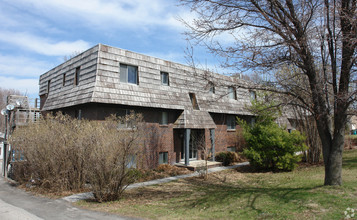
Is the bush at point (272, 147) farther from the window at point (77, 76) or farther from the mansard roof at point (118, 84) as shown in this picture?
the window at point (77, 76)

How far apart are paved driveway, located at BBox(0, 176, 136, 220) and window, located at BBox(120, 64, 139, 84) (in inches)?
300

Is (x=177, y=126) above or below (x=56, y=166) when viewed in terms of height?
above

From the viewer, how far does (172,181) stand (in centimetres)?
1241

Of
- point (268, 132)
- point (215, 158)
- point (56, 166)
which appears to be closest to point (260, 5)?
point (268, 132)

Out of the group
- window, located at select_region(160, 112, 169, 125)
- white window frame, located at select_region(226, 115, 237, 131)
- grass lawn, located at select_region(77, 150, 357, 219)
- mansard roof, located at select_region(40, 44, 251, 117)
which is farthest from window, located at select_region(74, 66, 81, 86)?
white window frame, located at select_region(226, 115, 237, 131)

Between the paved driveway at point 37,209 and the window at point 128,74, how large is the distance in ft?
25.0

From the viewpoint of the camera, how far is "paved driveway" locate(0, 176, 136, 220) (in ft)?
23.6

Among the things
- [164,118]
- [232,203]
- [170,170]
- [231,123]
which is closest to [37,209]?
[232,203]

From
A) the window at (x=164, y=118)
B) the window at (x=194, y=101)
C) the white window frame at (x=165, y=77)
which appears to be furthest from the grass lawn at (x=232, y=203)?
the window at (x=194, y=101)

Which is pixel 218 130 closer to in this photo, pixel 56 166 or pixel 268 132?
pixel 268 132

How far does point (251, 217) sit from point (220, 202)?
5.73ft

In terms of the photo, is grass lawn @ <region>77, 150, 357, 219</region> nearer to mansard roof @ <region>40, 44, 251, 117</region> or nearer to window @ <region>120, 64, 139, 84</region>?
mansard roof @ <region>40, 44, 251, 117</region>

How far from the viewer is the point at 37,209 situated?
8.08 meters

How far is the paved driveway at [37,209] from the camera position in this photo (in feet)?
23.6
